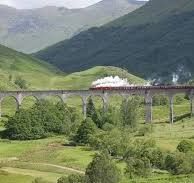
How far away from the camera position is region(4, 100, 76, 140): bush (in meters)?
131

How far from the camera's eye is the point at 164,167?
278 feet

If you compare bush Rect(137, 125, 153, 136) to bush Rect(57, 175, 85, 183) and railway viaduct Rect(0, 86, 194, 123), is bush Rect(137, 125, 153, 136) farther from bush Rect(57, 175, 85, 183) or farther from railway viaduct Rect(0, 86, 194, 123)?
bush Rect(57, 175, 85, 183)

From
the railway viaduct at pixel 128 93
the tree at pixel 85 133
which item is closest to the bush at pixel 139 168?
the tree at pixel 85 133

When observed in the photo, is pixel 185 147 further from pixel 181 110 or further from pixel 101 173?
pixel 181 110

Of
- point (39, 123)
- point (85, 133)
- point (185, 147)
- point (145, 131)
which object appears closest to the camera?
point (185, 147)

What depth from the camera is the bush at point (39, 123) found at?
429 ft

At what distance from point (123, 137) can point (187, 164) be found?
28.0m

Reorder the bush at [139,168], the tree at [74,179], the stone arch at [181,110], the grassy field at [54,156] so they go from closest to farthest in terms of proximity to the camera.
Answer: the tree at [74,179] < the bush at [139,168] < the grassy field at [54,156] < the stone arch at [181,110]

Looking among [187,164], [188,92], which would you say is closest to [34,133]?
[188,92]

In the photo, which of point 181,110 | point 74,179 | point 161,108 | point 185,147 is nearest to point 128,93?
point 181,110

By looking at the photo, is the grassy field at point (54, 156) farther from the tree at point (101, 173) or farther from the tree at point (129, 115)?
the tree at point (101, 173)

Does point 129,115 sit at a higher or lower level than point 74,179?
higher

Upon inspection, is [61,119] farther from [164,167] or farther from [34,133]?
[164,167]

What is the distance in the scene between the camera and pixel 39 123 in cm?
13362
